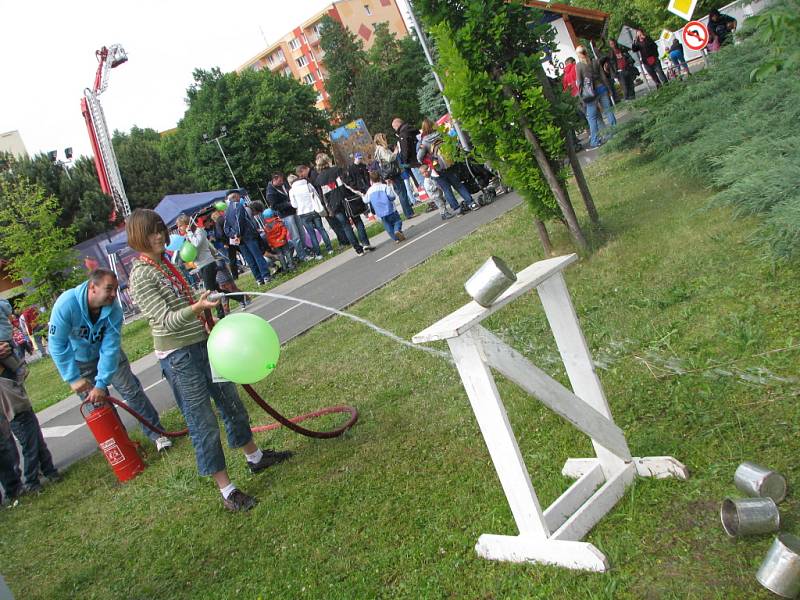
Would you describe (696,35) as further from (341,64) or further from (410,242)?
(341,64)

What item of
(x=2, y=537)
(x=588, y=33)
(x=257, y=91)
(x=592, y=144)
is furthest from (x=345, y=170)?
(x=257, y=91)

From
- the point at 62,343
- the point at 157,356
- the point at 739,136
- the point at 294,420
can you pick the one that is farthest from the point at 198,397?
the point at 739,136

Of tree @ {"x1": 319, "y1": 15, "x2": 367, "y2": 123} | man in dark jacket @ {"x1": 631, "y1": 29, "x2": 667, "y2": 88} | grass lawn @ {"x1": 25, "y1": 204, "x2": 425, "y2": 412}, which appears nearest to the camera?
grass lawn @ {"x1": 25, "y1": 204, "x2": 425, "y2": 412}

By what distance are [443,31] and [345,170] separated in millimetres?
8826

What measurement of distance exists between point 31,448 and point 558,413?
19.6 ft

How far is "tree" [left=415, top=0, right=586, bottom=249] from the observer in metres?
6.82

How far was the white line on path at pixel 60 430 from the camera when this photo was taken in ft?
31.4

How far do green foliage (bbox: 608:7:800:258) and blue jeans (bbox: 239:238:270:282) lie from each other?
7929 mm

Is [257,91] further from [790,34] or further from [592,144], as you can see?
[790,34]

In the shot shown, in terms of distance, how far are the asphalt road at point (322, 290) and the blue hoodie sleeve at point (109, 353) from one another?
8.84 feet

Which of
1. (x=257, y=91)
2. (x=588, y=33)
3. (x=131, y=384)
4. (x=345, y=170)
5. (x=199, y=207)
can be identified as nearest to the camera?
(x=131, y=384)

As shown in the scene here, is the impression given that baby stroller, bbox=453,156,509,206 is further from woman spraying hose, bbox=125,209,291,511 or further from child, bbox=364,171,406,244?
woman spraying hose, bbox=125,209,291,511

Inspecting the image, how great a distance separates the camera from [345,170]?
15.4 meters

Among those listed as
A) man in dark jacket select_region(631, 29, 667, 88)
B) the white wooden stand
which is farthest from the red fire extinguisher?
man in dark jacket select_region(631, 29, 667, 88)
